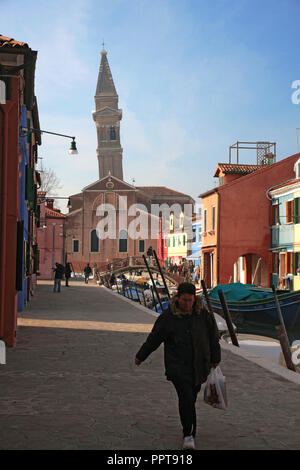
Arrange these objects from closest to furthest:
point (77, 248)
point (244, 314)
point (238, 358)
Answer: point (238, 358)
point (244, 314)
point (77, 248)

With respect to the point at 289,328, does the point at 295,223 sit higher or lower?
higher

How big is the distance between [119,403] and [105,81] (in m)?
111

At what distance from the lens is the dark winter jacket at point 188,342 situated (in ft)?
16.7

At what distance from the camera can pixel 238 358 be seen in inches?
409

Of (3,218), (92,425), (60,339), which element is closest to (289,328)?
(60,339)

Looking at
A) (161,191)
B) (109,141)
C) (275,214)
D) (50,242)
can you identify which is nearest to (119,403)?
(275,214)

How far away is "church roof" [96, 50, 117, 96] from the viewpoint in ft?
366

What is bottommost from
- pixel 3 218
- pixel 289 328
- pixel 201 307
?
pixel 289 328

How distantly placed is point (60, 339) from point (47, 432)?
7.01 meters

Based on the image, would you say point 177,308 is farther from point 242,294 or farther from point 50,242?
point 50,242

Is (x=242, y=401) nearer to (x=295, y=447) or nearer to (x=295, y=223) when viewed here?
(x=295, y=447)

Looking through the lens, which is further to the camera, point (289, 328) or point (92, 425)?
point (289, 328)

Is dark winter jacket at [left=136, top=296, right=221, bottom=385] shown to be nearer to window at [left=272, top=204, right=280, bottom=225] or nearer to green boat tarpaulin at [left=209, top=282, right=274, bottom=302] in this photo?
green boat tarpaulin at [left=209, top=282, right=274, bottom=302]

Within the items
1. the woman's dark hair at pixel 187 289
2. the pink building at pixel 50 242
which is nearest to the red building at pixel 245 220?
the pink building at pixel 50 242
